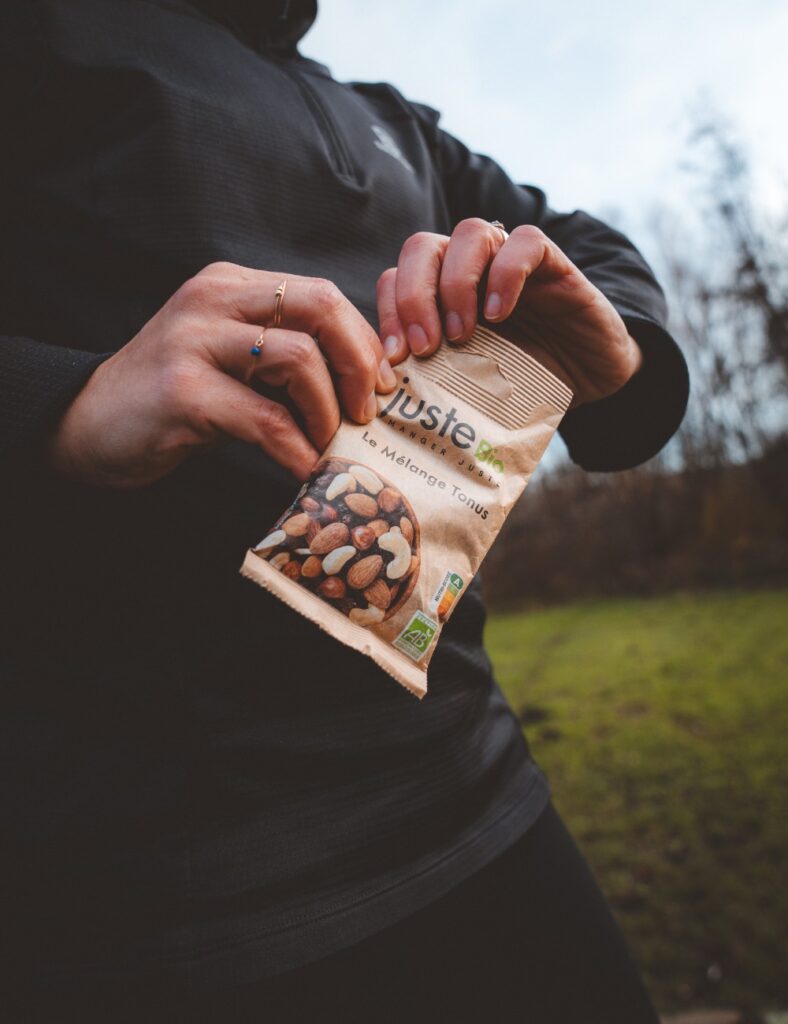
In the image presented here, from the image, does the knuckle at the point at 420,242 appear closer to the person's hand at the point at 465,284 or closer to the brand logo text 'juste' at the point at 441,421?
the person's hand at the point at 465,284

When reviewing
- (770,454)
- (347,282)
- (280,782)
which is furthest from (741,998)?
(770,454)

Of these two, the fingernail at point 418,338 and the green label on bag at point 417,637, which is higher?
the fingernail at point 418,338

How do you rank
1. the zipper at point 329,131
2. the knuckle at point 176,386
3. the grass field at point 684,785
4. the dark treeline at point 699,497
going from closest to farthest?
the knuckle at point 176,386 < the zipper at point 329,131 < the grass field at point 684,785 < the dark treeline at point 699,497

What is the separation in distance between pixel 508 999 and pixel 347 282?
42.8 inches

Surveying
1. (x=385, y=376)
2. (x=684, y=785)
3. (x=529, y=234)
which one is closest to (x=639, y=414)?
(x=529, y=234)

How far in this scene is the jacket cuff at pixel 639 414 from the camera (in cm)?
98

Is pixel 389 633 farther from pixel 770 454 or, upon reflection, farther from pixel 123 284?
pixel 770 454

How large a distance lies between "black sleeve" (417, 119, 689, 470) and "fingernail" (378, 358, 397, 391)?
45 centimetres

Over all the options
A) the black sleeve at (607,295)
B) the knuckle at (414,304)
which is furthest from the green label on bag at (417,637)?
the black sleeve at (607,295)

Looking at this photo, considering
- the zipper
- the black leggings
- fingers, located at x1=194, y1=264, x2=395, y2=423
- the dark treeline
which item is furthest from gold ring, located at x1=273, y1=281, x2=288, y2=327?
the dark treeline

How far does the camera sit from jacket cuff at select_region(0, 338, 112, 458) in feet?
1.85

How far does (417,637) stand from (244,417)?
0.31 meters

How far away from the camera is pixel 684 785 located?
13.1ft

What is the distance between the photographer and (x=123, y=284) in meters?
0.75
